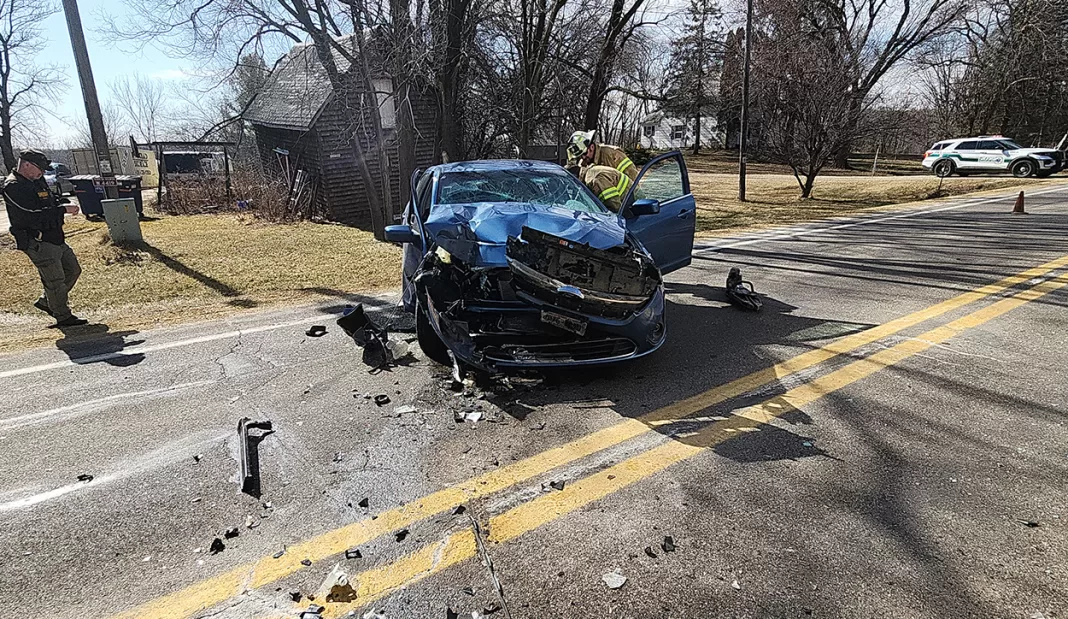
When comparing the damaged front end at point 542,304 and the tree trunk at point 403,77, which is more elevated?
the tree trunk at point 403,77

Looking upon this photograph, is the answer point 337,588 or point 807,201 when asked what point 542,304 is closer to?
point 337,588

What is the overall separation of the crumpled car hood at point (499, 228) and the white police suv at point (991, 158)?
2793 cm

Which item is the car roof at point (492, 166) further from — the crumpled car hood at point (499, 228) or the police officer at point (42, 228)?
the police officer at point (42, 228)

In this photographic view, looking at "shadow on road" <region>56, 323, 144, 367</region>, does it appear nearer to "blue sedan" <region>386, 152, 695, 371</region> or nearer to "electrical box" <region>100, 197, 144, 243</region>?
"blue sedan" <region>386, 152, 695, 371</region>

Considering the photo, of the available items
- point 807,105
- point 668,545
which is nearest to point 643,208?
point 668,545

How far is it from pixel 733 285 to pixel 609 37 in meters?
14.7

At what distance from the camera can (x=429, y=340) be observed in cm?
438

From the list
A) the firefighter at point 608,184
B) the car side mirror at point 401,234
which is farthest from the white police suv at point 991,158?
the car side mirror at point 401,234

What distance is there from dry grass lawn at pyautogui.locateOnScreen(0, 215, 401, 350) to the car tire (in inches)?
1030

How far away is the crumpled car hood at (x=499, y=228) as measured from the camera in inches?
162

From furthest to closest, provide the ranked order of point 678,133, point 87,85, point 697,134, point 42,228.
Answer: point 678,133 → point 697,134 → point 87,85 → point 42,228

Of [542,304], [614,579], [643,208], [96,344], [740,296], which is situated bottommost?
[614,579]

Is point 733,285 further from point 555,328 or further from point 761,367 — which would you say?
point 555,328

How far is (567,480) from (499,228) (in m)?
2.05
